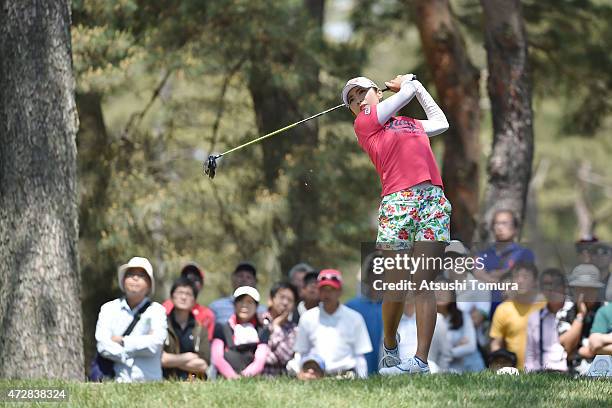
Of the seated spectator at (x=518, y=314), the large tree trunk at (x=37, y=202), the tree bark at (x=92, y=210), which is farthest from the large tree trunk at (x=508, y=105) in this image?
the large tree trunk at (x=37, y=202)

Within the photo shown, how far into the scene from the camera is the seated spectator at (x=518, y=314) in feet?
37.2

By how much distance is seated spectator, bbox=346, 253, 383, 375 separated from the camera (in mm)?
11742

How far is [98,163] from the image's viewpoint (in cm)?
1705

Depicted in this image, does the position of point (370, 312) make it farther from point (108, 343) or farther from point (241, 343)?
point (108, 343)

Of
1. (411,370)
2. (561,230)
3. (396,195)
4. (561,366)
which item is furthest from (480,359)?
(561,230)

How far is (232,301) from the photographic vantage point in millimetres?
12695

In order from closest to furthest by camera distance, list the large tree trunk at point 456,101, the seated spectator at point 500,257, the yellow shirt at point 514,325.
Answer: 1. the yellow shirt at point 514,325
2. the seated spectator at point 500,257
3. the large tree trunk at point 456,101

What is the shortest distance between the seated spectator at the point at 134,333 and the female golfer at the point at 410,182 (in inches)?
100

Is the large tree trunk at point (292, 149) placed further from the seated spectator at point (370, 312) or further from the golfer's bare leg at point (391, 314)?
the golfer's bare leg at point (391, 314)

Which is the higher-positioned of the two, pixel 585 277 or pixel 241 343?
pixel 585 277

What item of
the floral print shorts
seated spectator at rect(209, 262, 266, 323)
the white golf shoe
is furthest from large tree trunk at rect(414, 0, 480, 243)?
the floral print shorts

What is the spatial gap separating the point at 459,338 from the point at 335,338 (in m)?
1.22

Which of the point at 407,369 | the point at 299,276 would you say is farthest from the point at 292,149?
the point at 407,369

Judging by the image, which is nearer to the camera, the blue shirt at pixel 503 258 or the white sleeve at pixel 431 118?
the white sleeve at pixel 431 118
